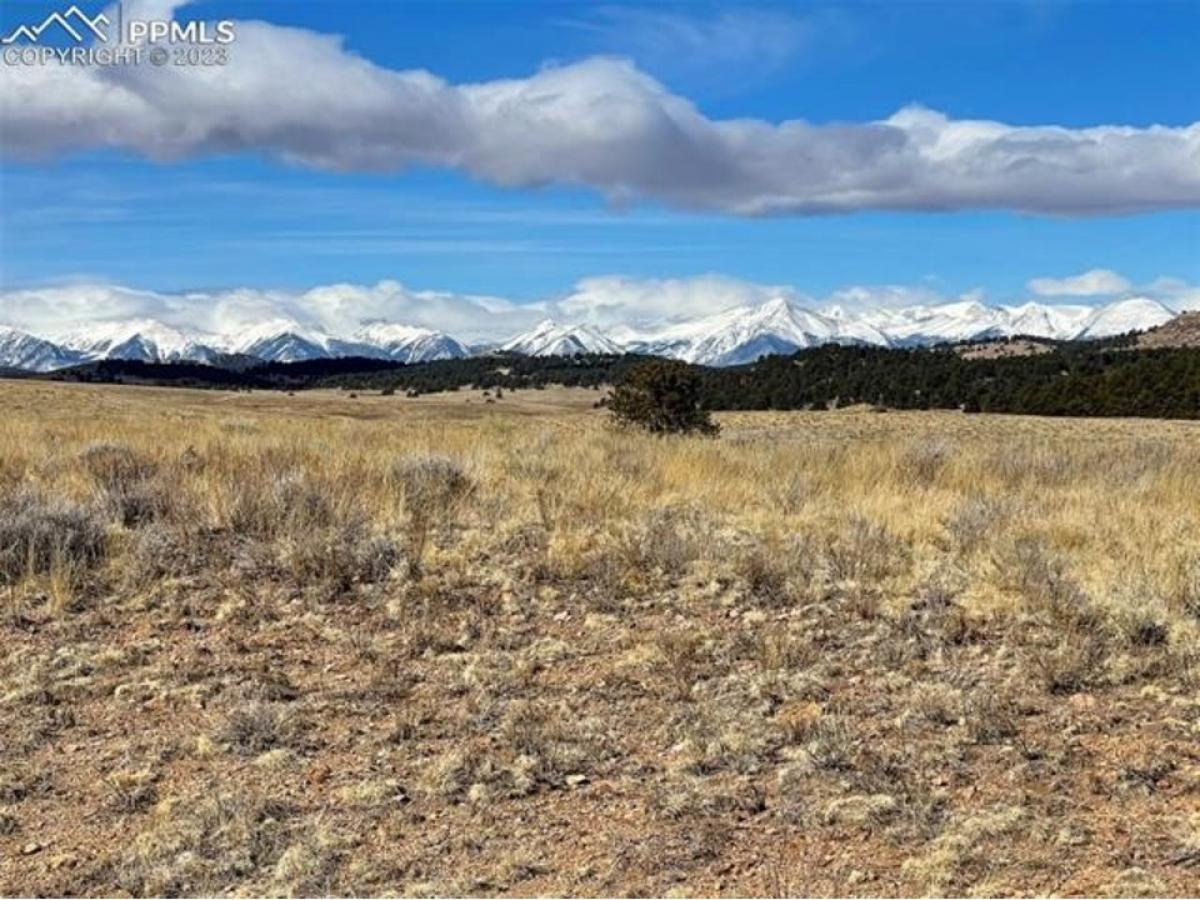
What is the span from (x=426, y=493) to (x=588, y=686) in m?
4.36

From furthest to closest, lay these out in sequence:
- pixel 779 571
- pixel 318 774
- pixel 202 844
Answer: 1. pixel 779 571
2. pixel 318 774
3. pixel 202 844

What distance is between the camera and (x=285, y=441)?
1345 cm

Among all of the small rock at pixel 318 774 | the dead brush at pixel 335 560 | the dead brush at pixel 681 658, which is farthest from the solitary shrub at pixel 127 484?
the dead brush at pixel 681 658

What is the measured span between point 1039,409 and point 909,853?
10951 centimetres

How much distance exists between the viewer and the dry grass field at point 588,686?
423 centimetres

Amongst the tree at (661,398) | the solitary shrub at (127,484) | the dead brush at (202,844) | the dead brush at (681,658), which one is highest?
the tree at (661,398)

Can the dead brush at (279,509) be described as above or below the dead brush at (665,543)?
above

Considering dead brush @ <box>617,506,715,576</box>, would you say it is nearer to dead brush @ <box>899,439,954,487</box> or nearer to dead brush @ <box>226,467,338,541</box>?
dead brush @ <box>226,467,338,541</box>

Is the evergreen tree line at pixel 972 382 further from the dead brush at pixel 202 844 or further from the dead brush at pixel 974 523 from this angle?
the dead brush at pixel 202 844

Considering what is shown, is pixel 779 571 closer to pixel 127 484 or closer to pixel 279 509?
pixel 279 509

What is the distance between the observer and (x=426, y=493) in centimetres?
992

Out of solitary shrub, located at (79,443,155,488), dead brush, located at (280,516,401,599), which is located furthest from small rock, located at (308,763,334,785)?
solitary shrub, located at (79,443,155,488)

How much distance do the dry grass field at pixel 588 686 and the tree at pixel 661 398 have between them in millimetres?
25291

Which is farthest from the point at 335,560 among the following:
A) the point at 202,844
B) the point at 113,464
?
the point at 113,464
